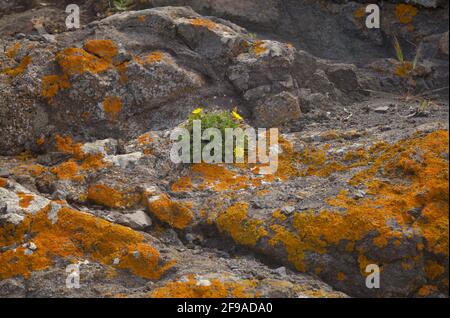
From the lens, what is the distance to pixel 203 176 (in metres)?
6.28

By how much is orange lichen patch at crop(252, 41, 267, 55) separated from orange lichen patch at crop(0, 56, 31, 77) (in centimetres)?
285

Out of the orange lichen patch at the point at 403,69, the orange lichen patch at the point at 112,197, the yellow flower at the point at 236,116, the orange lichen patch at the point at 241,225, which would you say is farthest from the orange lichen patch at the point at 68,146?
the orange lichen patch at the point at 403,69

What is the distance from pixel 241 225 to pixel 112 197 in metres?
1.42

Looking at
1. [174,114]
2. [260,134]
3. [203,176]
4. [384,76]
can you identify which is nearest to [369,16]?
[384,76]

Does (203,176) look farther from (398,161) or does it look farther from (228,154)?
(398,161)

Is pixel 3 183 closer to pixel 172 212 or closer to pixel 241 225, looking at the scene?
pixel 172 212

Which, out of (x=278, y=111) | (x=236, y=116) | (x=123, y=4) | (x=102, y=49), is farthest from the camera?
(x=123, y=4)

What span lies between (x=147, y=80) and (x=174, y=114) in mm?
543

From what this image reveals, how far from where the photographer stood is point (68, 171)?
6.29m

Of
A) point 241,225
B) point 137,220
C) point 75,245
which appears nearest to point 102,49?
point 137,220

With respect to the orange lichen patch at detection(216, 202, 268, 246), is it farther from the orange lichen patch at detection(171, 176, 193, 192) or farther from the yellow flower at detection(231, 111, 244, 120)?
the yellow flower at detection(231, 111, 244, 120)

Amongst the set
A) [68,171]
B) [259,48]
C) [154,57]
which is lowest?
[68,171]

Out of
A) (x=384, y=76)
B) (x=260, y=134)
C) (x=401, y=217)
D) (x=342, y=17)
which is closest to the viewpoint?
(x=401, y=217)

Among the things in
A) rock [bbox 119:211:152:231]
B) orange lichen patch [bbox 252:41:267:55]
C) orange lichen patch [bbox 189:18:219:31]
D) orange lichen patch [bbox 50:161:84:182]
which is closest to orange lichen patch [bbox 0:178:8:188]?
orange lichen patch [bbox 50:161:84:182]
